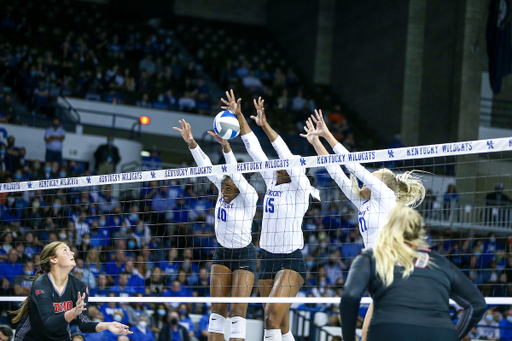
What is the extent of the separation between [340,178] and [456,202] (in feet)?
43.4

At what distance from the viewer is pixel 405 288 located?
3.52 m

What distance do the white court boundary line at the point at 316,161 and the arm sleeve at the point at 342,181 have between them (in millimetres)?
115

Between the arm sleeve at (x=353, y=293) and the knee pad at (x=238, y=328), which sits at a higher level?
the arm sleeve at (x=353, y=293)

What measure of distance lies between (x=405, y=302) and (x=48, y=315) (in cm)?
325

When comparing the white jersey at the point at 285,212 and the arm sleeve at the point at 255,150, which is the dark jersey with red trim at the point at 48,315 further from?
the arm sleeve at the point at 255,150

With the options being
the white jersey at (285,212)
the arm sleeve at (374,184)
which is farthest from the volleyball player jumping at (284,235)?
the arm sleeve at (374,184)

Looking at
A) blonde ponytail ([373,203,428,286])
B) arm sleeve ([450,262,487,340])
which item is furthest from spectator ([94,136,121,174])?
arm sleeve ([450,262,487,340])

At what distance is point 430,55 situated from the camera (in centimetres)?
2362

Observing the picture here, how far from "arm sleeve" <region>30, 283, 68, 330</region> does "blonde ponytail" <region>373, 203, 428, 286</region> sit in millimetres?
2983

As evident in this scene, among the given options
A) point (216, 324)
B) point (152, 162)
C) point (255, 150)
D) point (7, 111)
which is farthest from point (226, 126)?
point (7, 111)

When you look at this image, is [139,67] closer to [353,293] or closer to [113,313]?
[113,313]

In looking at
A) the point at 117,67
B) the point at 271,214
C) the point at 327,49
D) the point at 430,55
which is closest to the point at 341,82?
the point at 327,49

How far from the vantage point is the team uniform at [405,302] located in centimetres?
347

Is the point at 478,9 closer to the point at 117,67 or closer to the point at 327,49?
the point at 327,49
